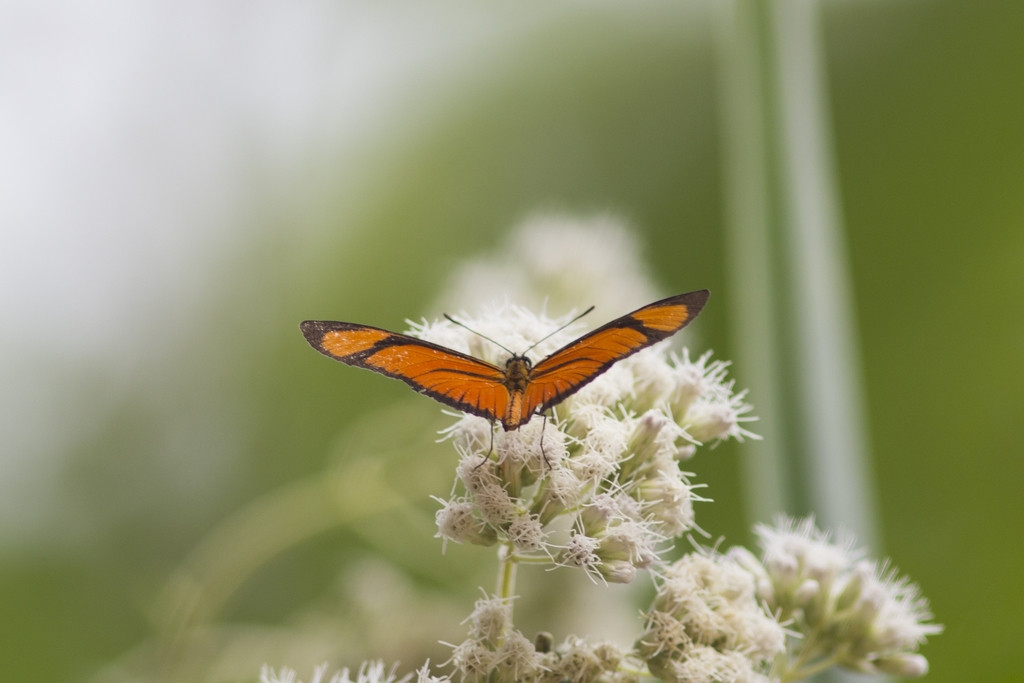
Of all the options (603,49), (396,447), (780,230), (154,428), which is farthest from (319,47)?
(780,230)

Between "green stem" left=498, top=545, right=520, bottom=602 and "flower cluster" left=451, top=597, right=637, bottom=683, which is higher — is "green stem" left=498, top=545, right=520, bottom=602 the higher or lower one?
the higher one

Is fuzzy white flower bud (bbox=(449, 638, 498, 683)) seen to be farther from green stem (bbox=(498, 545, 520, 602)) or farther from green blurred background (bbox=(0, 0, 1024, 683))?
green blurred background (bbox=(0, 0, 1024, 683))

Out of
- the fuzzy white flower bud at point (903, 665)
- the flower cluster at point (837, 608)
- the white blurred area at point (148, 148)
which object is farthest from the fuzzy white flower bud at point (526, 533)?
the white blurred area at point (148, 148)

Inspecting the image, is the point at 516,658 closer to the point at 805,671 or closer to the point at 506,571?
the point at 506,571

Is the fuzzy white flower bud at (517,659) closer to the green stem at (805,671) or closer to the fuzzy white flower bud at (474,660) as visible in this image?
the fuzzy white flower bud at (474,660)

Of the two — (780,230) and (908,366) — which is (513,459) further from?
(908,366)

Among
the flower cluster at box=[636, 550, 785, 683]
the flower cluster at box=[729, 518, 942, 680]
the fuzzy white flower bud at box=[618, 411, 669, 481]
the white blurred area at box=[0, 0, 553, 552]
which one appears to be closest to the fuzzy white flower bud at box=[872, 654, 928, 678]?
the flower cluster at box=[729, 518, 942, 680]

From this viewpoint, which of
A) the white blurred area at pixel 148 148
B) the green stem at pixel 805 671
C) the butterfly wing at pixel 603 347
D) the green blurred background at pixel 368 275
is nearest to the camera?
the butterfly wing at pixel 603 347

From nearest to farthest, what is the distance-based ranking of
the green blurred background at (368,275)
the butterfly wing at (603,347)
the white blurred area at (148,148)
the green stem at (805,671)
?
the butterfly wing at (603,347), the green stem at (805,671), the green blurred background at (368,275), the white blurred area at (148,148)
